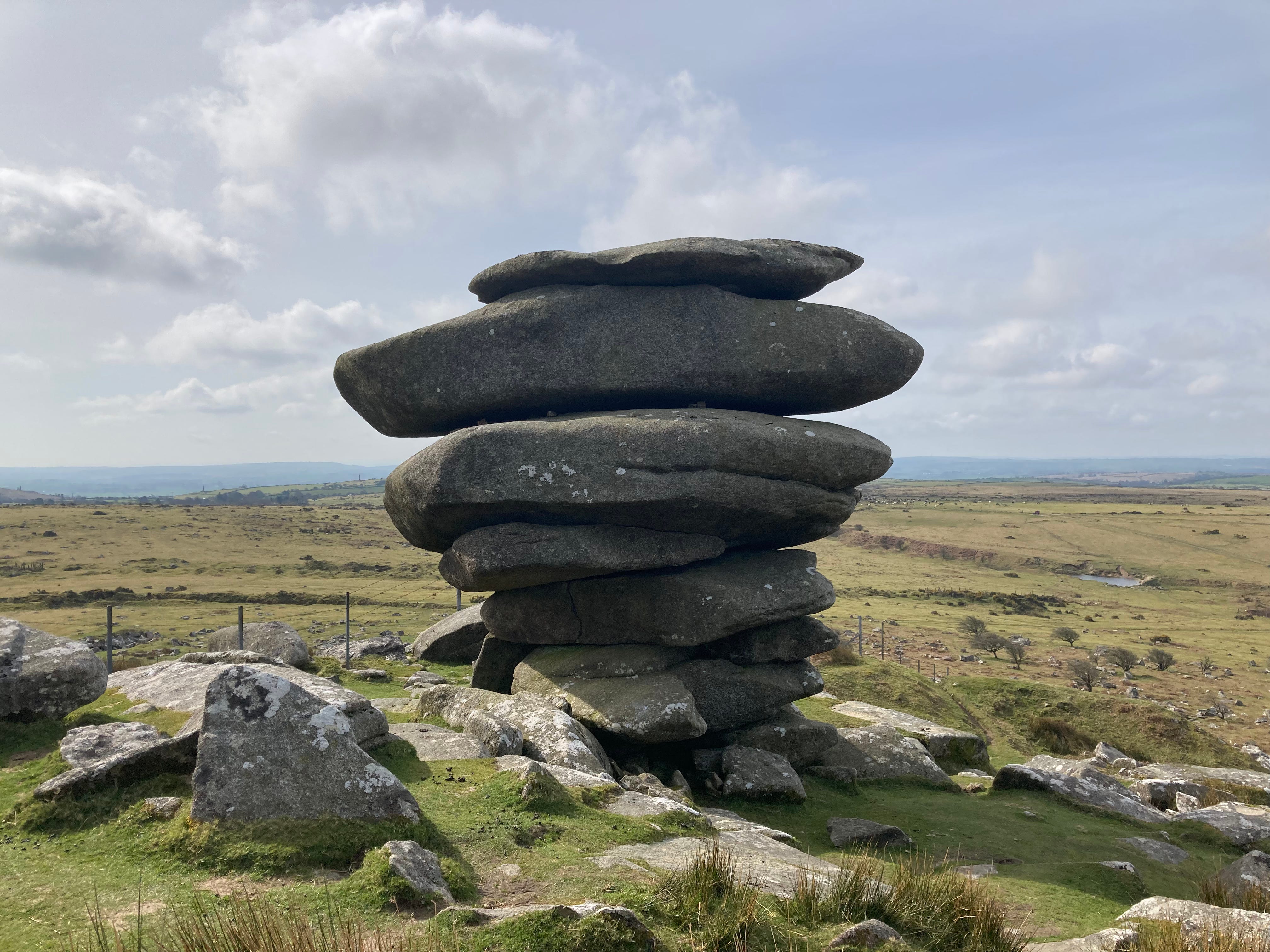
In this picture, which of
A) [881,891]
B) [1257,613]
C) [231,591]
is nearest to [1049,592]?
[1257,613]

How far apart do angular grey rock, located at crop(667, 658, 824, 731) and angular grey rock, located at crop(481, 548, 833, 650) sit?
0.44 m

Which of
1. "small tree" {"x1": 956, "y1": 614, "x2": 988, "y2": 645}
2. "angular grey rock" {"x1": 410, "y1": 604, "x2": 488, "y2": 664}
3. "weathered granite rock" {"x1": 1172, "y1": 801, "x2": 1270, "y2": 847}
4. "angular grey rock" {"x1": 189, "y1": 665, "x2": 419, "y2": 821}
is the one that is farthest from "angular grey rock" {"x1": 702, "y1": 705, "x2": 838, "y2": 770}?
"small tree" {"x1": 956, "y1": 614, "x2": 988, "y2": 645}

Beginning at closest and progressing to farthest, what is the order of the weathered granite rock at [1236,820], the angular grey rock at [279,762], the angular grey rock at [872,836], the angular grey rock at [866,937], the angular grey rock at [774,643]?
the angular grey rock at [866,937] → the angular grey rock at [279,762] → the angular grey rock at [872,836] → the weathered granite rock at [1236,820] → the angular grey rock at [774,643]

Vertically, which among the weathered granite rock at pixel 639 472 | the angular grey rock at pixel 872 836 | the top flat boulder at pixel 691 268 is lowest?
the angular grey rock at pixel 872 836

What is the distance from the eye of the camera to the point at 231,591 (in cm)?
6738

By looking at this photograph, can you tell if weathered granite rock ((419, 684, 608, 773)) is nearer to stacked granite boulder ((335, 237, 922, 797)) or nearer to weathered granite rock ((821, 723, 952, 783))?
stacked granite boulder ((335, 237, 922, 797))

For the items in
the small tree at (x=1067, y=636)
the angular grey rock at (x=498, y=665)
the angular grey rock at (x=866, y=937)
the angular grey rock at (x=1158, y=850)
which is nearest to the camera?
the angular grey rock at (x=866, y=937)

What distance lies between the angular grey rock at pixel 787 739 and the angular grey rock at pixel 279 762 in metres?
11.9

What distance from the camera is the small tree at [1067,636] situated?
58344 mm

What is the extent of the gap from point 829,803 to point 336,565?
80584 mm

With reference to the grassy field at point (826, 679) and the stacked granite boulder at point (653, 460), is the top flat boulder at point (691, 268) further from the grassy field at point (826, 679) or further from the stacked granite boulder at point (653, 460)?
the grassy field at point (826, 679)

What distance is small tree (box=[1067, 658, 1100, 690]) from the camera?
4234 centimetres

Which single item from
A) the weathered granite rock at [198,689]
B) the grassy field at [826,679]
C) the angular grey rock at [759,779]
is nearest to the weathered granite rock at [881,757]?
the grassy field at [826,679]

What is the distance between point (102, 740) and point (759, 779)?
492 inches
